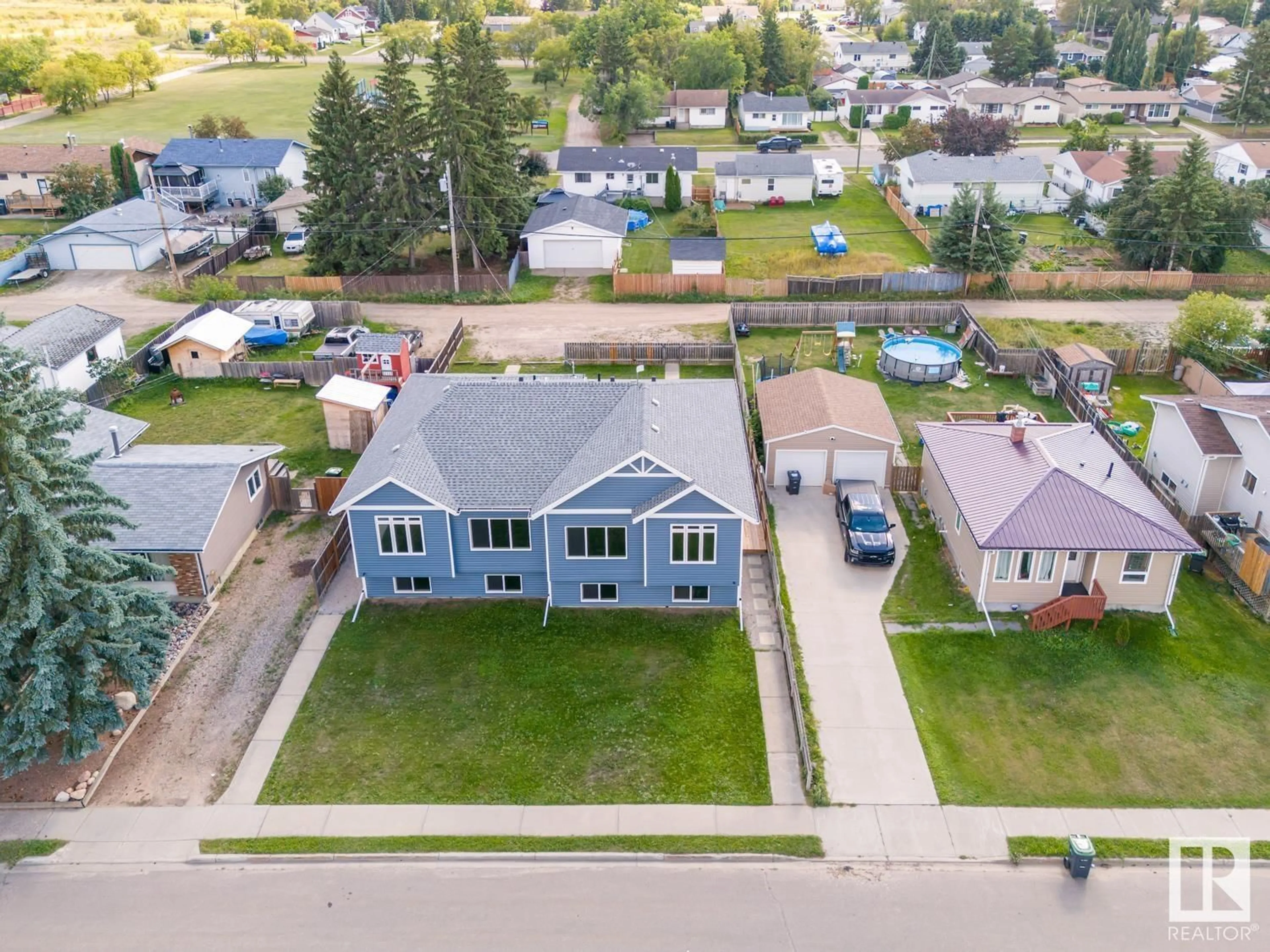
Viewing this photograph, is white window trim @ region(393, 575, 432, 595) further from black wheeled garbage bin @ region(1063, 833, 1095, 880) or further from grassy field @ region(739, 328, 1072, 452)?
grassy field @ region(739, 328, 1072, 452)

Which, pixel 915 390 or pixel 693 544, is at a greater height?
pixel 693 544

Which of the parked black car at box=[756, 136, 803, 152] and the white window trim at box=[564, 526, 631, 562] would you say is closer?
the white window trim at box=[564, 526, 631, 562]

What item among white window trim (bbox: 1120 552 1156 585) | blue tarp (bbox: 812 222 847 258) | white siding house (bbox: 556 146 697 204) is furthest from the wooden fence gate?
white siding house (bbox: 556 146 697 204)

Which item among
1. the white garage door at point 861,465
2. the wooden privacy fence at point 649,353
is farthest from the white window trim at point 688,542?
the wooden privacy fence at point 649,353

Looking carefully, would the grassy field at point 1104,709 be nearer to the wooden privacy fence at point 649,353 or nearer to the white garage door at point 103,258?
the wooden privacy fence at point 649,353

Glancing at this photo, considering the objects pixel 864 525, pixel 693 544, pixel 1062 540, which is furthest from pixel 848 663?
pixel 1062 540

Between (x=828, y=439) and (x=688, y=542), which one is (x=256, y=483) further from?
(x=828, y=439)
